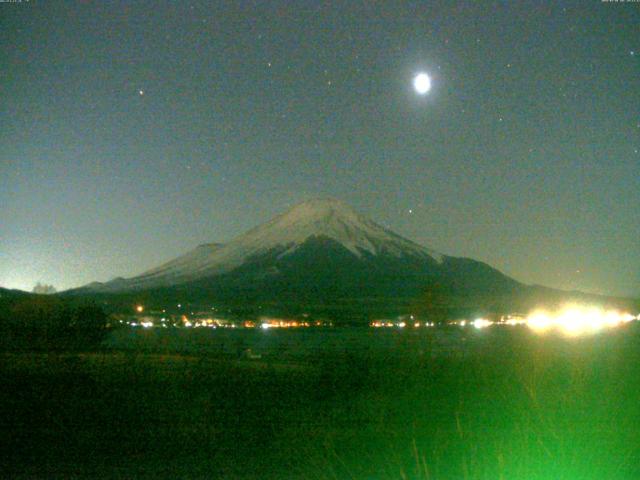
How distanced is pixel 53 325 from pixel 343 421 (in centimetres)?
3375

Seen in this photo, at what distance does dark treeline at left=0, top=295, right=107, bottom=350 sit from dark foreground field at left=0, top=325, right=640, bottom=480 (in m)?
21.4

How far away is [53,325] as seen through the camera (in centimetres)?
4356

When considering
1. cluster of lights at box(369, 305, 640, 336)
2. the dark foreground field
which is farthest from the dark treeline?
the dark foreground field

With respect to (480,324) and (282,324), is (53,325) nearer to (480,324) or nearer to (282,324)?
(480,324)

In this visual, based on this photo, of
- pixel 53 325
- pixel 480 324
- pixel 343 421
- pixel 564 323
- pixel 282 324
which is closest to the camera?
pixel 343 421

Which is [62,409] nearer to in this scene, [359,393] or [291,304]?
[359,393]

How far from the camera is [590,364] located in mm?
19141

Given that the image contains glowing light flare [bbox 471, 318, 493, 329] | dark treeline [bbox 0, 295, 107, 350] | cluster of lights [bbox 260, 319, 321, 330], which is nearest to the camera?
dark treeline [bbox 0, 295, 107, 350]

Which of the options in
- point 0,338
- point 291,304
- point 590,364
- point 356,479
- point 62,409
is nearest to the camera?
point 356,479

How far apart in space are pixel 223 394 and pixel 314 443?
5550 millimetres

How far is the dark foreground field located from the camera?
965 centimetres

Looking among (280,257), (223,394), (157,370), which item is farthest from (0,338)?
(280,257)

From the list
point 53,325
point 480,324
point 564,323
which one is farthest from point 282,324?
point 53,325

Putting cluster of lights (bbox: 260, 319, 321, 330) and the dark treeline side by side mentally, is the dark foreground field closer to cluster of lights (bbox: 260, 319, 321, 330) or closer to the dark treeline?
the dark treeline
